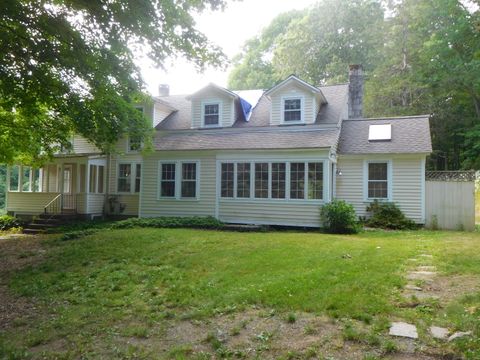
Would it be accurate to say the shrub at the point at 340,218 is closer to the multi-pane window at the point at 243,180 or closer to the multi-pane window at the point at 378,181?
the multi-pane window at the point at 378,181

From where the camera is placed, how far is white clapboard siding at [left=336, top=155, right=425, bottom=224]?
15.0 m

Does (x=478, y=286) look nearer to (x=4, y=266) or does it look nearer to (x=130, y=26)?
(x=130, y=26)

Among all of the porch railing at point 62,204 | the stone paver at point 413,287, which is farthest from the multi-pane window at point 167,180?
the stone paver at point 413,287

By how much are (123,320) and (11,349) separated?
4.40 ft

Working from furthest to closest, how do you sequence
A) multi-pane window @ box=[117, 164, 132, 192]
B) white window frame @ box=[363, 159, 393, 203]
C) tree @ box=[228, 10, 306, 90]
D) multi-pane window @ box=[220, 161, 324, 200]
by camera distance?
tree @ box=[228, 10, 306, 90] → multi-pane window @ box=[117, 164, 132, 192] → white window frame @ box=[363, 159, 393, 203] → multi-pane window @ box=[220, 161, 324, 200]

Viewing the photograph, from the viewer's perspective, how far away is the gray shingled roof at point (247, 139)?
571 inches

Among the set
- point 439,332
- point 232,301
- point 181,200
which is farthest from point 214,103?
point 439,332

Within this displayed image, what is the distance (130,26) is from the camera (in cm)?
791

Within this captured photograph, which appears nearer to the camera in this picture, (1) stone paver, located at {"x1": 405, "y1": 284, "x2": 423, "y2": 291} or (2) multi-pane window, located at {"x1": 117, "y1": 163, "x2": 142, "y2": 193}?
(1) stone paver, located at {"x1": 405, "y1": 284, "x2": 423, "y2": 291}

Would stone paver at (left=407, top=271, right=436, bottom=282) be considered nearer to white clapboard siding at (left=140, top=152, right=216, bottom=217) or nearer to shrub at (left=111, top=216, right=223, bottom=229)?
shrub at (left=111, top=216, right=223, bottom=229)

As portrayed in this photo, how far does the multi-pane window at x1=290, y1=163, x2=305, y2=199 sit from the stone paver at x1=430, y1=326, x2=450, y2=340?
9856 millimetres

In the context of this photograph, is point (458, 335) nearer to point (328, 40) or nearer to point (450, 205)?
point (450, 205)

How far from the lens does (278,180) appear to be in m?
14.6

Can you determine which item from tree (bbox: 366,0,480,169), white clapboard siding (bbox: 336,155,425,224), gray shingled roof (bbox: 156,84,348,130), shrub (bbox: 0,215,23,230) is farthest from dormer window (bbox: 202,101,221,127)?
tree (bbox: 366,0,480,169)
